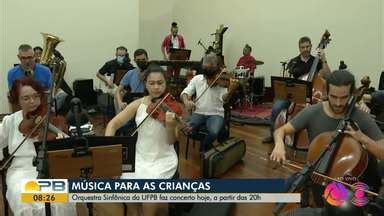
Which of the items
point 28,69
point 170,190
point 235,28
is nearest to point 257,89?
point 235,28

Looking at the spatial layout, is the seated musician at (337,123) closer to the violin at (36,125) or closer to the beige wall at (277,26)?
the violin at (36,125)

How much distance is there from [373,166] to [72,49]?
22.9ft

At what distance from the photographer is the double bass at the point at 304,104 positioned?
4.72 m

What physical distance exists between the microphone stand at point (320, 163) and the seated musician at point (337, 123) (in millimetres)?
82

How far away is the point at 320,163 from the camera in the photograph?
2486mm

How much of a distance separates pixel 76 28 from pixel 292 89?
5.29m

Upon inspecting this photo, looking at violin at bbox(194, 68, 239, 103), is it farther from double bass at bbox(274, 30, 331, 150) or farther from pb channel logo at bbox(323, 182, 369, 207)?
pb channel logo at bbox(323, 182, 369, 207)

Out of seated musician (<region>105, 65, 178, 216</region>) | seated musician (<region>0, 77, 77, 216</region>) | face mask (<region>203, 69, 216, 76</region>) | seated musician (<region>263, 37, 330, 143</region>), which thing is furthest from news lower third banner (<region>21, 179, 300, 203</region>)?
seated musician (<region>263, 37, 330, 143</region>)

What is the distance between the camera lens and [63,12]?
838 cm

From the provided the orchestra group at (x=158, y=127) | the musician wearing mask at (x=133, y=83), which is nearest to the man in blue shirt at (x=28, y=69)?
the orchestra group at (x=158, y=127)

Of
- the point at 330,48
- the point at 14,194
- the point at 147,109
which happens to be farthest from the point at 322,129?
the point at 330,48

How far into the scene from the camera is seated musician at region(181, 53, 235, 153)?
4.82 metres

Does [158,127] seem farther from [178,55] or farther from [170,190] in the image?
[178,55]

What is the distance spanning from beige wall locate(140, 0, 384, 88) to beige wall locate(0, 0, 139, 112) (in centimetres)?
285
